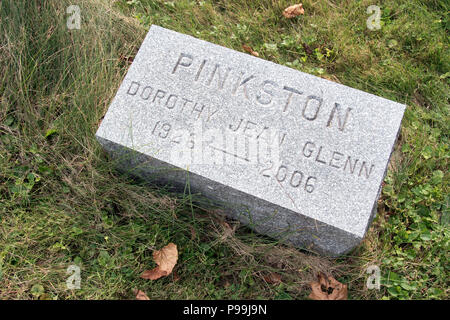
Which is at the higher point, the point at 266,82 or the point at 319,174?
the point at 266,82

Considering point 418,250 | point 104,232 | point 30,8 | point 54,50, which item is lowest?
point 104,232

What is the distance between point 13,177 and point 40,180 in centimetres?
16

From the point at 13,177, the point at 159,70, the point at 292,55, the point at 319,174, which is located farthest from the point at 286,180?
the point at 13,177

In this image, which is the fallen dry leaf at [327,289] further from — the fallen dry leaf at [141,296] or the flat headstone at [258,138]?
the fallen dry leaf at [141,296]

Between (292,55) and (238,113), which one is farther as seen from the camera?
(292,55)

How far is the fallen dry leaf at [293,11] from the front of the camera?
3.11m

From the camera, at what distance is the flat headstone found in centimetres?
203

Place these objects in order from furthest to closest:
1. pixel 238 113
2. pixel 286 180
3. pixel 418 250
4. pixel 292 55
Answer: pixel 292 55
pixel 418 250
pixel 238 113
pixel 286 180

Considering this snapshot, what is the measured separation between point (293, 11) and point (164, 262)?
2.15 metres

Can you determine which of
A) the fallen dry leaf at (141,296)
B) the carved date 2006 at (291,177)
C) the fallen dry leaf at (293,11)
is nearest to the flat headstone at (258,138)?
the carved date 2006 at (291,177)

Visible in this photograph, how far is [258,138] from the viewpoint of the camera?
2143mm

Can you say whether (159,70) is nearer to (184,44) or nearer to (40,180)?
(184,44)

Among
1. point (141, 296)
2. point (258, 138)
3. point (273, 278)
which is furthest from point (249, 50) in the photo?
point (141, 296)

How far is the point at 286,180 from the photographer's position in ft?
6.73
